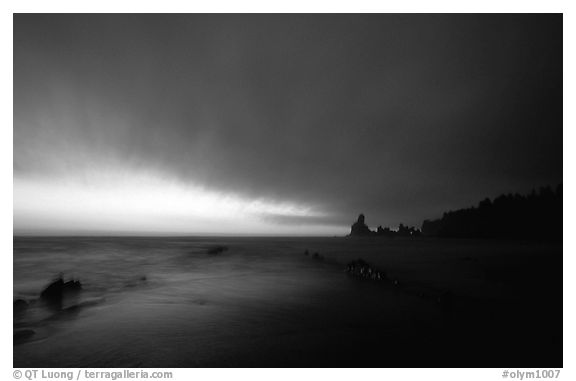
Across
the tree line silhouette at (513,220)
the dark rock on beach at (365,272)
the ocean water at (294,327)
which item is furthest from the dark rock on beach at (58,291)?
the tree line silhouette at (513,220)

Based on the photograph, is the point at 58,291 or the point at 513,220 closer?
the point at 58,291

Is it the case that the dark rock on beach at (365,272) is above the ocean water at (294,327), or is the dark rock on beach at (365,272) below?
below

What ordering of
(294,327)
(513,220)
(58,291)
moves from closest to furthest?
(294,327) < (58,291) < (513,220)

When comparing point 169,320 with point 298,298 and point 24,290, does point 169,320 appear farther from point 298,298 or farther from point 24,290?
point 24,290

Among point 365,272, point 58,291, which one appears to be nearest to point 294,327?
point 365,272

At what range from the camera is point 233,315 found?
34.7 ft

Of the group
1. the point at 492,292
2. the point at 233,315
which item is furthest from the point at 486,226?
the point at 233,315

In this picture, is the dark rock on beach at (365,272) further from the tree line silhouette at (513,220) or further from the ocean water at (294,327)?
the tree line silhouette at (513,220)

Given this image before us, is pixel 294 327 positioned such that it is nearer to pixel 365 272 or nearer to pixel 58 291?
pixel 365 272

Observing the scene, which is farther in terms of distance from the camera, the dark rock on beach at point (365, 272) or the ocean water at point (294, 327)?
the dark rock on beach at point (365, 272)

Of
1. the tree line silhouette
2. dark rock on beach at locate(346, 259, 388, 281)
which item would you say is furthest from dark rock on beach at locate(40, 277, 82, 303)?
the tree line silhouette

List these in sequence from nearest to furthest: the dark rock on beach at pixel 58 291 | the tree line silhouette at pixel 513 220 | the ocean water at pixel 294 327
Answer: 1. the ocean water at pixel 294 327
2. the dark rock on beach at pixel 58 291
3. the tree line silhouette at pixel 513 220
